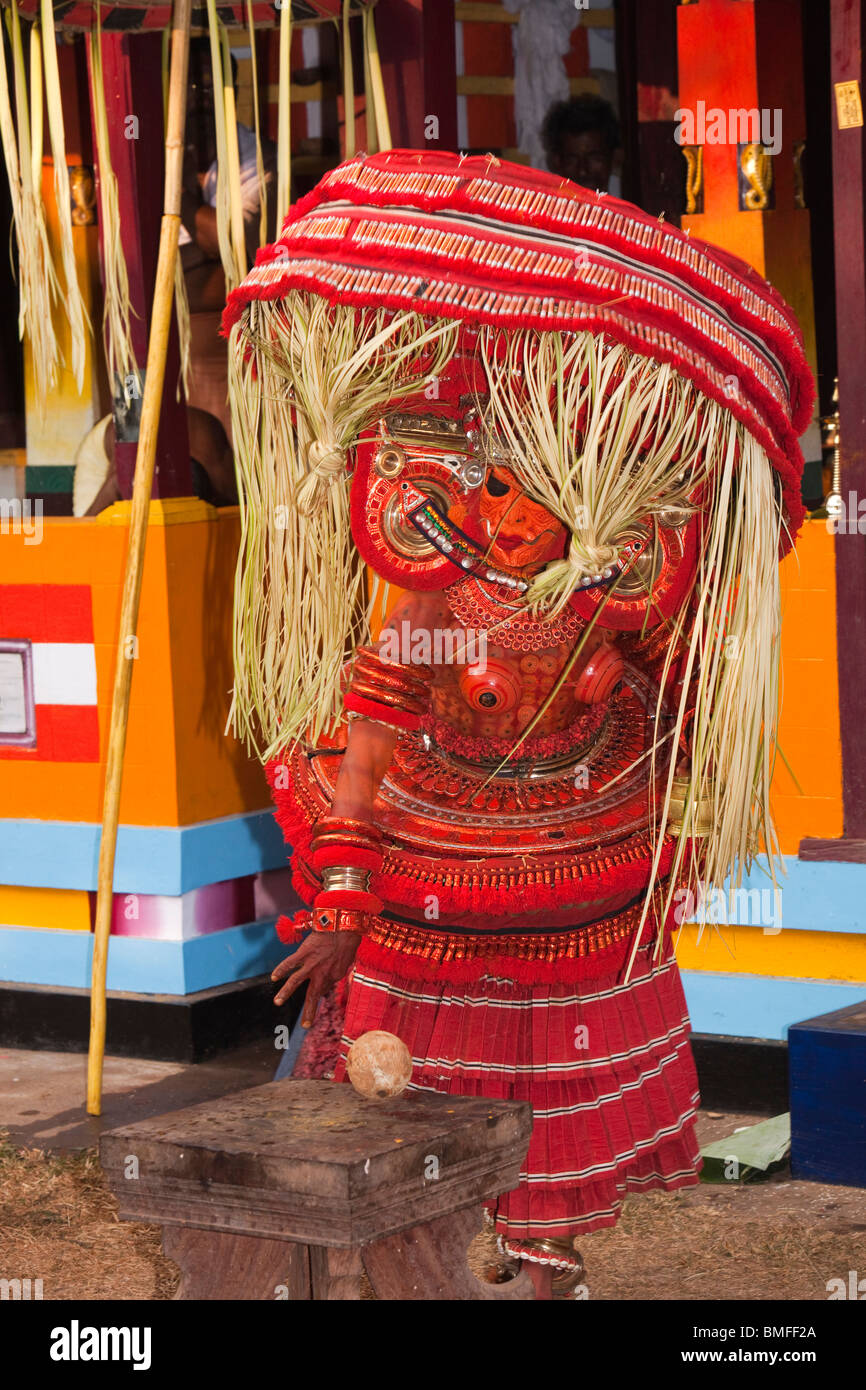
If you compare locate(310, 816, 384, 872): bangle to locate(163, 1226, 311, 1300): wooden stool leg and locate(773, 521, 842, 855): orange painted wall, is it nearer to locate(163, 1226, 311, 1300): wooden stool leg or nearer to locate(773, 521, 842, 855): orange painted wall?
locate(163, 1226, 311, 1300): wooden stool leg

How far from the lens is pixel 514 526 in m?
3.54

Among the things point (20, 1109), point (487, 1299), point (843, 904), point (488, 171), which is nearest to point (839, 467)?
point (843, 904)

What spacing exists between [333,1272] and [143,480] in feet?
7.49

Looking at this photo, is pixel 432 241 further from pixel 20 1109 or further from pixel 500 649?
pixel 20 1109

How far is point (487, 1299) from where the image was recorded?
3.24m

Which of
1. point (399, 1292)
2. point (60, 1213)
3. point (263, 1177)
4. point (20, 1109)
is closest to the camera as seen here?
point (263, 1177)

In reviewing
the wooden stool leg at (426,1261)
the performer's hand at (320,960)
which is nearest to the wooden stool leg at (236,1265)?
the wooden stool leg at (426,1261)

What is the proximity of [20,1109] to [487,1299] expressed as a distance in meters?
2.39

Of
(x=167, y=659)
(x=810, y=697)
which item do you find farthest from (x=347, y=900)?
(x=167, y=659)

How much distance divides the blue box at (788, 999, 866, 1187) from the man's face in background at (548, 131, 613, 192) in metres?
2.71

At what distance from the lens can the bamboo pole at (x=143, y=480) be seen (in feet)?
15.1

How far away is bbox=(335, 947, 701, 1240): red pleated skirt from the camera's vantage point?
12.0ft

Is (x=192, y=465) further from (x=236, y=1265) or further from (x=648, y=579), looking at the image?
(x=236, y=1265)

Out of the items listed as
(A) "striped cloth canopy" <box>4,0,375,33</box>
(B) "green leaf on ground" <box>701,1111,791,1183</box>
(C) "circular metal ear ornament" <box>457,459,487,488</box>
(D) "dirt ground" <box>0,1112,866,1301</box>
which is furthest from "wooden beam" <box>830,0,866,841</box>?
(C) "circular metal ear ornament" <box>457,459,487,488</box>
